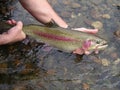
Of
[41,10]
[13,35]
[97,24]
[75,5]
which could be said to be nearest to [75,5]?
[75,5]

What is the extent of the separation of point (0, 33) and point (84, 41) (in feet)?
3.84

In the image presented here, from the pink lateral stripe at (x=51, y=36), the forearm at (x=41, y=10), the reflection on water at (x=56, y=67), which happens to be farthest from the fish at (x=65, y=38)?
the forearm at (x=41, y=10)

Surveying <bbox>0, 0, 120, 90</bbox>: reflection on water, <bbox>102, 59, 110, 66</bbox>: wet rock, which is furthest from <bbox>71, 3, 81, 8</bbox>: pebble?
<bbox>102, 59, 110, 66</bbox>: wet rock

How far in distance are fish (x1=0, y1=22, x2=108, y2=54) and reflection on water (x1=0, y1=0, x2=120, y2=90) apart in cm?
31

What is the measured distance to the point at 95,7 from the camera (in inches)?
247

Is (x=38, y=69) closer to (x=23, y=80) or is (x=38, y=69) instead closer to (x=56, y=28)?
(x=23, y=80)

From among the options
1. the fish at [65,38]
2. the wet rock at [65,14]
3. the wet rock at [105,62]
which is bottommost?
the wet rock at [105,62]

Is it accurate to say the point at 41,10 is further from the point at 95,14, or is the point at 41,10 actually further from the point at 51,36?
the point at 95,14

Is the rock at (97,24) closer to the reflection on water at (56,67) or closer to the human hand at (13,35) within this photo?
the reflection on water at (56,67)

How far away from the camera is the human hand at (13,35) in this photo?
4.44 m

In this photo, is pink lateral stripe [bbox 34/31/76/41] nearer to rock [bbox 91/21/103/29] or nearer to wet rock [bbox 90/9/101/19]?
rock [bbox 91/21/103/29]

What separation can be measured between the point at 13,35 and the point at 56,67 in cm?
83

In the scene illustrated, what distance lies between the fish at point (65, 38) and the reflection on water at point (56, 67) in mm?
309

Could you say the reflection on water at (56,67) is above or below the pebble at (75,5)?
below
